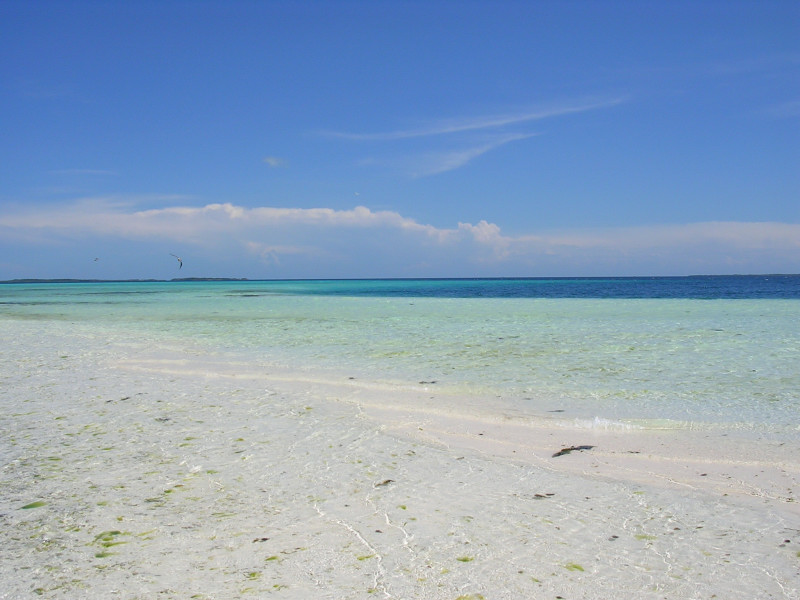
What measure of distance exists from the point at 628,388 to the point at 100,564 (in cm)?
826

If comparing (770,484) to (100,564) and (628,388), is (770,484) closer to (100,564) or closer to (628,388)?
(628,388)

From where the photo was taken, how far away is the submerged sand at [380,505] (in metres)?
3.48

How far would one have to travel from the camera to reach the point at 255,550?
12.6 ft

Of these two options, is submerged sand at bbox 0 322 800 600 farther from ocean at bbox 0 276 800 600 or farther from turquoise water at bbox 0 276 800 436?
turquoise water at bbox 0 276 800 436

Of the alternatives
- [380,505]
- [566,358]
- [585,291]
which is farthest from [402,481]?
[585,291]

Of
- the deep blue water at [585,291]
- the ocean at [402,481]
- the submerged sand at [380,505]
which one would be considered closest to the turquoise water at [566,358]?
the ocean at [402,481]

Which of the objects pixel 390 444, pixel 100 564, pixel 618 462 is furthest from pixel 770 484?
pixel 100 564

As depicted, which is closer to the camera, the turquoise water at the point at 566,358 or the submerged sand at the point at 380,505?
the submerged sand at the point at 380,505

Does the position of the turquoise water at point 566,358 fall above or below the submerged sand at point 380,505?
above

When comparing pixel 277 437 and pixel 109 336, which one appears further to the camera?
pixel 109 336

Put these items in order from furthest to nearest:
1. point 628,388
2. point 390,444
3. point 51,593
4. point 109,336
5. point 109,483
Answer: point 109,336
point 628,388
point 390,444
point 109,483
point 51,593

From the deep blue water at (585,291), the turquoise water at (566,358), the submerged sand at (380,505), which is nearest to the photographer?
the submerged sand at (380,505)

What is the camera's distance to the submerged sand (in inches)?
137

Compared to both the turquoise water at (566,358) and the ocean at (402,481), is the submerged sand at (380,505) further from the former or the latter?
the turquoise water at (566,358)
